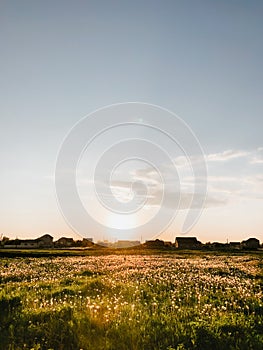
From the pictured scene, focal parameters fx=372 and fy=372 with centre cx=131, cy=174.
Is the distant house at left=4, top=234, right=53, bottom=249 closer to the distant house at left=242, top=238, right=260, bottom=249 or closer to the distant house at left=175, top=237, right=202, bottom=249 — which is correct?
the distant house at left=175, top=237, right=202, bottom=249

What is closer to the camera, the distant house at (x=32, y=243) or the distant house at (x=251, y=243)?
the distant house at (x=32, y=243)

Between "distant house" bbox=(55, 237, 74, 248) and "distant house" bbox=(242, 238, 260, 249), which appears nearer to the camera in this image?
"distant house" bbox=(242, 238, 260, 249)

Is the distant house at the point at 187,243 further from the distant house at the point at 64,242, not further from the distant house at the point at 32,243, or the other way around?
the distant house at the point at 32,243

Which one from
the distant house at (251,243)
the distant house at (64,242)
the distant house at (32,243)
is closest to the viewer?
the distant house at (32,243)

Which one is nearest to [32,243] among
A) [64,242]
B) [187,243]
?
[64,242]

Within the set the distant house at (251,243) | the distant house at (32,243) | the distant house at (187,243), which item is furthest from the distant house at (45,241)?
the distant house at (251,243)

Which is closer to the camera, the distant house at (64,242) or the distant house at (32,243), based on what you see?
the distant house at (32,243)

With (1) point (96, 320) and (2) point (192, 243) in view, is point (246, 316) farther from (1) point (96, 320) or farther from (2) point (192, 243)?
(2) point (192, 243)

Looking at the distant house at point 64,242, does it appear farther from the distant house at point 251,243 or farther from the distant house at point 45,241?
the distant house at point 251,243

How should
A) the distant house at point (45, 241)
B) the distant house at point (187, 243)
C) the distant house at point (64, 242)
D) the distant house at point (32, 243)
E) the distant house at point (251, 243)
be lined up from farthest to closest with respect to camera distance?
the distant house at point (64, 242)
the distant house at point (251, 243)
the distant house at point (45, 241)
the distant house at point (187, 243)
the distant house at point (32, 243)

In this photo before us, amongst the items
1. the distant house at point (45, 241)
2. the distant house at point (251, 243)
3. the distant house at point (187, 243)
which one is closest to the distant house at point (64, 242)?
the distant house at point (45, 241)

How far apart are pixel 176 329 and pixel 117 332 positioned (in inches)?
45.2

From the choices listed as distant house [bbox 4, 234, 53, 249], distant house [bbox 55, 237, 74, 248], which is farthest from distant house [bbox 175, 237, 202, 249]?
distant house [bbox 4, 234, 53, 249]

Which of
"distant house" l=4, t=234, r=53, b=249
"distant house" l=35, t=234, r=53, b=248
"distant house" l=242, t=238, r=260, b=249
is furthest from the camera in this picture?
"distant house" l=242, t=238, r=260, b=249
